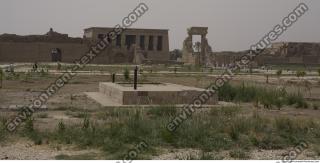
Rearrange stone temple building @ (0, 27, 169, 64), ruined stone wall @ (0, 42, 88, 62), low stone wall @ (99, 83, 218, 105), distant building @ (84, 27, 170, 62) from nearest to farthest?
low stone wall @ (99, 83, 218, 105), ruined stone wall @ (0, 42, 88, 62), stone temple building @ (0, 27, 169, 64), distant building @ (84, 27, 170, 62)

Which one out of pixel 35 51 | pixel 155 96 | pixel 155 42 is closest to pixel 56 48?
pixel 35 51

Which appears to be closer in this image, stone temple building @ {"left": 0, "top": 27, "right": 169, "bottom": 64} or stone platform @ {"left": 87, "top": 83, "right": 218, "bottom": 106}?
stone platform @ {"left": 87, "top": 83, "right": 218, "bottom": 106}

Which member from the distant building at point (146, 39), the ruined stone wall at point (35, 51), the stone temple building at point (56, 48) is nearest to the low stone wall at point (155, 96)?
the stone temple building at point (56, 48)

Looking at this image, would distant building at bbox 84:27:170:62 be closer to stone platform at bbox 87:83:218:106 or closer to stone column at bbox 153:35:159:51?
stone column at bbox 153:35:159:51

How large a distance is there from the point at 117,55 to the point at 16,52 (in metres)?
12.8

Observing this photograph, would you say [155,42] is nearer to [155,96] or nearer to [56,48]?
[56,48]

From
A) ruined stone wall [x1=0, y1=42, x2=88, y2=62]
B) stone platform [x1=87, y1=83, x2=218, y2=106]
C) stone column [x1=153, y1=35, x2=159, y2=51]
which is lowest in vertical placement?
stone platform [x1=87, y1=83, x2=218, y2=106]

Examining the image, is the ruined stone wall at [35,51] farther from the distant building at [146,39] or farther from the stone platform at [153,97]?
the stone platform at [153,97]

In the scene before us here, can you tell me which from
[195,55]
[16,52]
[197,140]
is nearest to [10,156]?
[197,140]

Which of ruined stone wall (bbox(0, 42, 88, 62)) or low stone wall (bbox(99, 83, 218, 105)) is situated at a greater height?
ruined stone wall (bbox(0, 42, 88, 62))

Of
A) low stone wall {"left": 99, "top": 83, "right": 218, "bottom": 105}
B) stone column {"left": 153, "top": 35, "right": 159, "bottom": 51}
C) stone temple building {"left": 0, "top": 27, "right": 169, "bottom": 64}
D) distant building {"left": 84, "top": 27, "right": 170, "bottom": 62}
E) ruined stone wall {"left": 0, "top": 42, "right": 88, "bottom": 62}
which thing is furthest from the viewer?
stone column {"left": 153, "top": 35, "right": 159, "bottom": 51}

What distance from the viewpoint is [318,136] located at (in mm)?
9219

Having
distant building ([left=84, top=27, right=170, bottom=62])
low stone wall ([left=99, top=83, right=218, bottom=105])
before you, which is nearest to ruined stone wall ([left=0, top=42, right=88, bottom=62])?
distant building ([left=84, top=27, right=170, bottom=62])

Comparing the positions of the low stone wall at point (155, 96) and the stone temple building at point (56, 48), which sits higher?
the stone temple building at point (56, 48)
